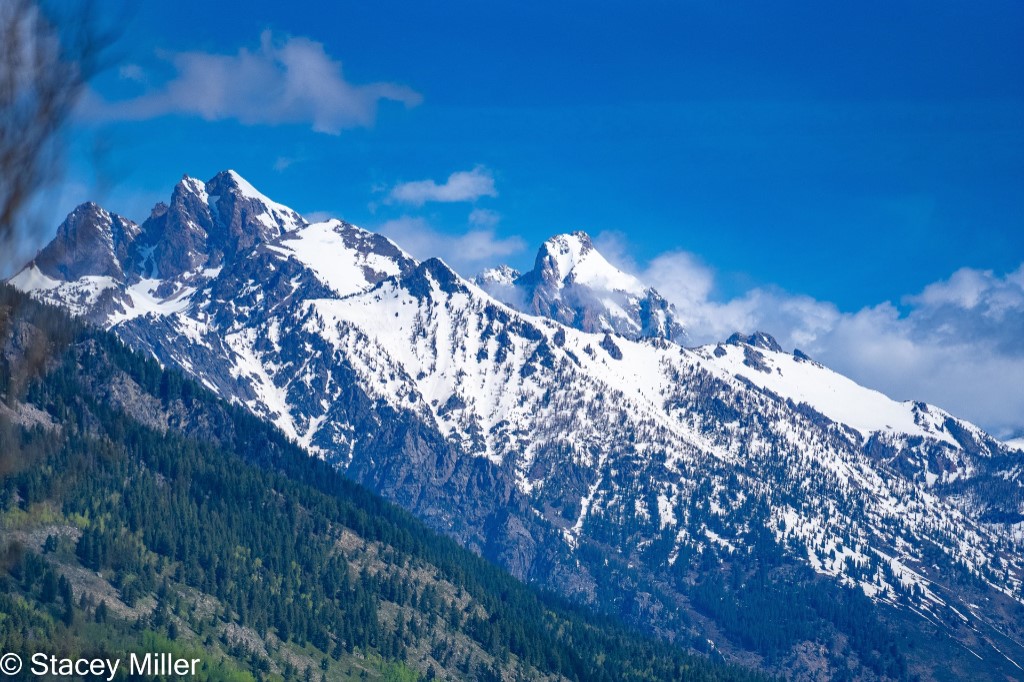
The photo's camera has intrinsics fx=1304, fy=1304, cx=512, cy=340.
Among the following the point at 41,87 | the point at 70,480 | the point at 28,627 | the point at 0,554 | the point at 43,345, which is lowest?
the point at 28,627

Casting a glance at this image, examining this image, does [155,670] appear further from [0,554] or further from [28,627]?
[0,554]

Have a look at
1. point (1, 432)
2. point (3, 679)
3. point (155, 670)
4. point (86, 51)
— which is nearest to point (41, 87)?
point (86, 51)

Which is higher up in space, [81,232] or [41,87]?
[41,87]

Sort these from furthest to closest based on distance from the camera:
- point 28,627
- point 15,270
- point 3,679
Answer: point 28,627 < point 3,679 < point 15,270

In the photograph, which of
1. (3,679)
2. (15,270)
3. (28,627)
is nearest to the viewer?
(15,270)

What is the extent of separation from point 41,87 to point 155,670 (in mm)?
171908

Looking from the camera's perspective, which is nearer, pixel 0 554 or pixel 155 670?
pixel 0 554

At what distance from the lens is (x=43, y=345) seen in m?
34.4

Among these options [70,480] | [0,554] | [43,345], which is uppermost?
[43,345]

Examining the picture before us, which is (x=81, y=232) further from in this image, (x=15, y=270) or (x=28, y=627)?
(x=28, y=627)

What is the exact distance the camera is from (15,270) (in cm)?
3372

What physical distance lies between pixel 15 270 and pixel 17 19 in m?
6.60

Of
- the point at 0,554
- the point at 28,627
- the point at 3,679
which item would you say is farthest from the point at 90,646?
the point at 0,554

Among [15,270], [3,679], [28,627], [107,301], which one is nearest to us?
[15,270]
